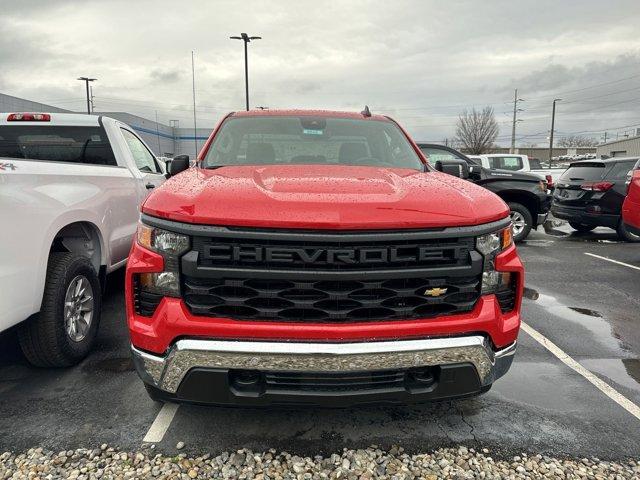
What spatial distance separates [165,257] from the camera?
2.15 m

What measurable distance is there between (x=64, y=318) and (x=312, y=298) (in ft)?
6.77

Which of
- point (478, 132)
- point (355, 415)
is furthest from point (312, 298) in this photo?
point (478, 132)

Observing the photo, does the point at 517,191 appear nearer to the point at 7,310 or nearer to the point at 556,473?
the point at 556,473

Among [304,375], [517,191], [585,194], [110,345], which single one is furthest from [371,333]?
[585,194]

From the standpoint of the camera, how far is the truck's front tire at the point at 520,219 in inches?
347

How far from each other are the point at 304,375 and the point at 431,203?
101 centimetres

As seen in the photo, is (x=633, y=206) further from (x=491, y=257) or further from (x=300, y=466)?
(x=300, y=466)

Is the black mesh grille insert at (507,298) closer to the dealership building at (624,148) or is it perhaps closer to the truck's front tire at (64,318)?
the truck's front tire at (64,318)

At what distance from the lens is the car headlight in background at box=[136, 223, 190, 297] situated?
6.98 ft

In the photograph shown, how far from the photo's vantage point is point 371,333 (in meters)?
2.11

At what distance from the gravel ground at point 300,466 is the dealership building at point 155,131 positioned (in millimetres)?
38820

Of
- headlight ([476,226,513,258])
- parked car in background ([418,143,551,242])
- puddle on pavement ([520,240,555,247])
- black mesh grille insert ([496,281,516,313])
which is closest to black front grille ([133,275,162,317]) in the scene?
headlight ([476,226,513,258])

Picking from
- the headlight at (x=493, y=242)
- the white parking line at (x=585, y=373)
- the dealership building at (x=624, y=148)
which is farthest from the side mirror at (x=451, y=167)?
the dealership building at (x=624, y=148)

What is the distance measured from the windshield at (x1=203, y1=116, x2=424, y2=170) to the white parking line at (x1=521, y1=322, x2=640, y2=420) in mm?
1926
